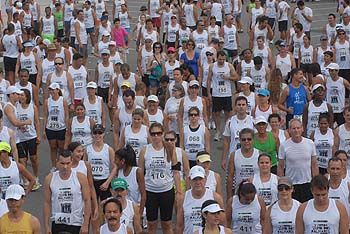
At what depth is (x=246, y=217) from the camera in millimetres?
9141

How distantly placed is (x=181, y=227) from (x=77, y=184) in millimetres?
1342

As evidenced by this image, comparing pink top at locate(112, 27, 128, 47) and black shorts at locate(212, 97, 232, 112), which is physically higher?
pink top at locate(112, 27, 128, 47)

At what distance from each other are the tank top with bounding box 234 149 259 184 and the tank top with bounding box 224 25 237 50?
9.73 meters

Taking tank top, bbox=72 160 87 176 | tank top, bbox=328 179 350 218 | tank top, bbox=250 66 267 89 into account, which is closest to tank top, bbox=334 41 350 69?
tank top, bbox=250 66 267 89

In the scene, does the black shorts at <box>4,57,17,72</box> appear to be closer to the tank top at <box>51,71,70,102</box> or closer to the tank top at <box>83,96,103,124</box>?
the tank top at <box>51,71,70,102</box>

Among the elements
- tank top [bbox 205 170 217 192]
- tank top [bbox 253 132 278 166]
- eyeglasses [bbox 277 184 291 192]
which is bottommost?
tank top [bbox 205 170 217 192]

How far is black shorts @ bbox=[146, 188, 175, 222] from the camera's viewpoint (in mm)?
10699

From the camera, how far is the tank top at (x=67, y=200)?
9602 millimetres

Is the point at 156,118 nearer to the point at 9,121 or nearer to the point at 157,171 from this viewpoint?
the point at 157,171

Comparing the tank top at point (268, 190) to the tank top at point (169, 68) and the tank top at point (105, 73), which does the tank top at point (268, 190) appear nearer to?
the tank top at point (169, 68)

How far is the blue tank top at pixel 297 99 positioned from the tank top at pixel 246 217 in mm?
4797

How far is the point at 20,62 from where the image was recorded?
58.1 ft

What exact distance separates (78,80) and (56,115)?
2.18m

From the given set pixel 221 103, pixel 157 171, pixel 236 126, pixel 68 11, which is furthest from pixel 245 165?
pixel 68 11
